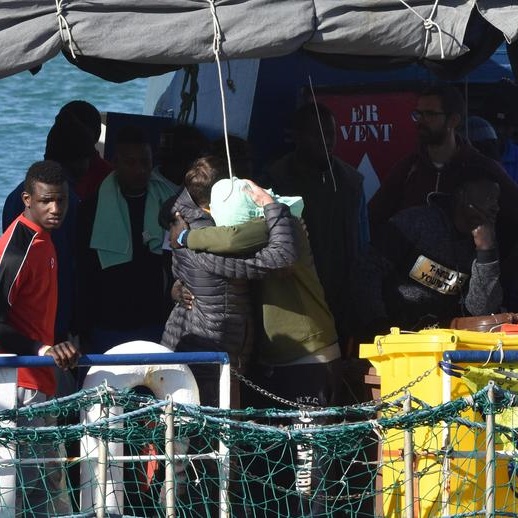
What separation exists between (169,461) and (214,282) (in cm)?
93

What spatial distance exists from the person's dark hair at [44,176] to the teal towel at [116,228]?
2.42ft

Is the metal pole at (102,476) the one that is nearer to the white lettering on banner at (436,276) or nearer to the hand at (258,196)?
the hand at (258,196)

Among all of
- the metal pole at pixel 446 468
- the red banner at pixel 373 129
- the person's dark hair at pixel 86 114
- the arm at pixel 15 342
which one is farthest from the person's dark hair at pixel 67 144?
the metal pole at pixel 446 468

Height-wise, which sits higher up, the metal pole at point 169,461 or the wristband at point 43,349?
the wristband at point 43,349

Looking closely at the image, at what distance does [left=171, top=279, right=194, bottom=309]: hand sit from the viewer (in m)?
6.43

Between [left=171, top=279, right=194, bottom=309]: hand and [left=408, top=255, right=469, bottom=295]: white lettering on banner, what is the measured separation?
1.13m

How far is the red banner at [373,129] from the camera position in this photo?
338 inches

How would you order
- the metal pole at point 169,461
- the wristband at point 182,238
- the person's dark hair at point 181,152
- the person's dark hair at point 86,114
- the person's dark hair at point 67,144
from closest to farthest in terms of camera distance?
the metal pole at point 169,461 < the wristband at point 182,238 < the person's dark hair at point 181,152 < the person's dark hair at point 67,144 < the person's dark hair at point 86,114

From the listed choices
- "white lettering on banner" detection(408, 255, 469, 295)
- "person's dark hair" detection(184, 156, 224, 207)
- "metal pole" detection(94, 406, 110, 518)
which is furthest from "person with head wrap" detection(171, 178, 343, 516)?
"metal pole" detection(94, 406, 110, 518)

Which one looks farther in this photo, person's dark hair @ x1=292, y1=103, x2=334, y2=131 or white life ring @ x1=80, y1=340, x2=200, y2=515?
person's dark hair @ x1=292, y1=103, x2=334, y2=131

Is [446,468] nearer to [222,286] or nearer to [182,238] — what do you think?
[222,286]

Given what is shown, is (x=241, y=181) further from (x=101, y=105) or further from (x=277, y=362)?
(x=101, y=105)

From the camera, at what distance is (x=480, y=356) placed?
594 centimetres

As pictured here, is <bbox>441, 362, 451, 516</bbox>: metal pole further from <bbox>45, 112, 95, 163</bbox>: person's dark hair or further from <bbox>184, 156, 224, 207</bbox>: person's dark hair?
<bbox>45, 112, 95, 163</bbox>: person's dark hair
